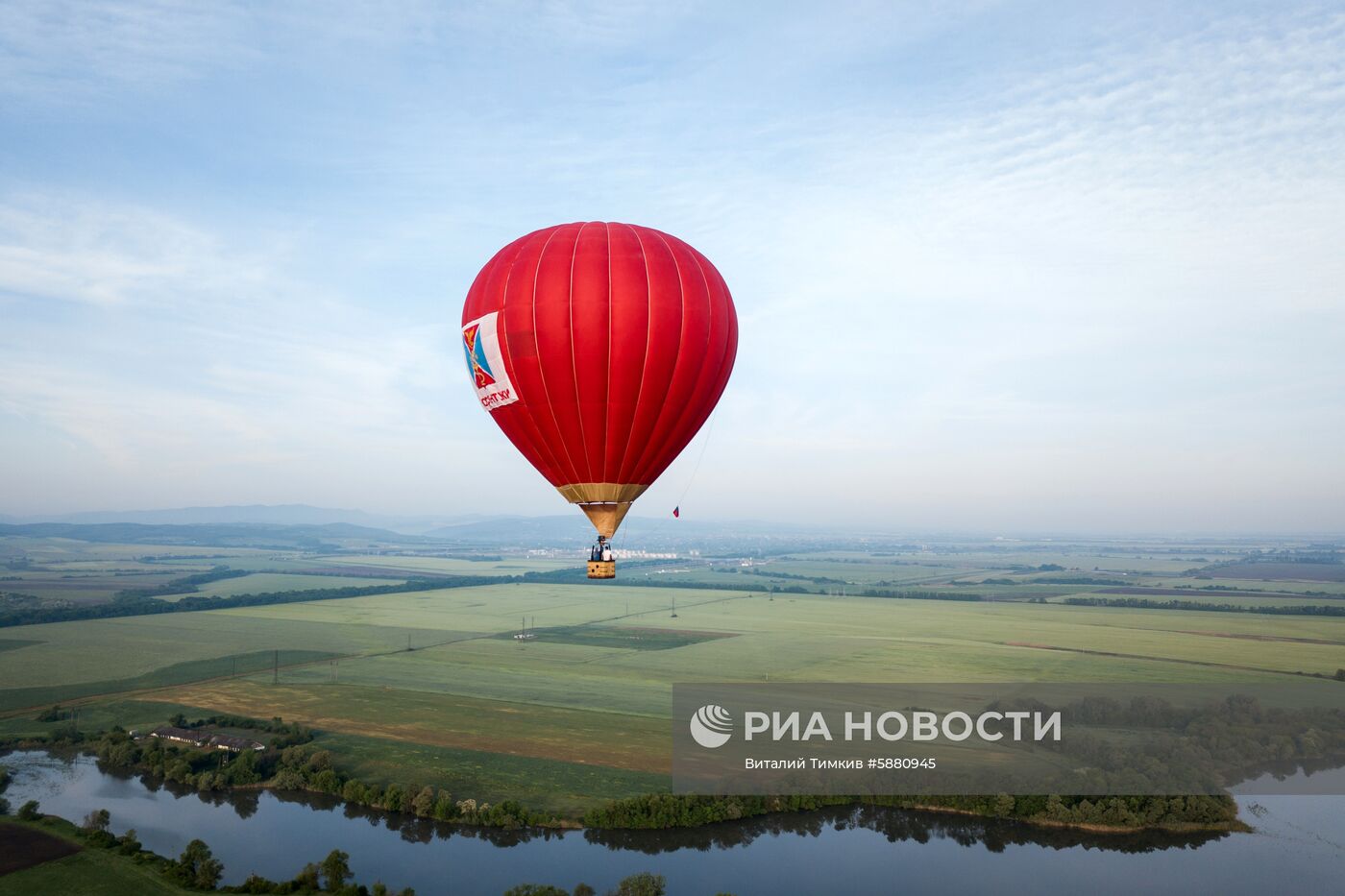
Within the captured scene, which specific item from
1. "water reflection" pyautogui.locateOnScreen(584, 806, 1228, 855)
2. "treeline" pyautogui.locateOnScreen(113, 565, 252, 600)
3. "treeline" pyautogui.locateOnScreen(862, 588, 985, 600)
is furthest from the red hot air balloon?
"treeline" pyautogui.locateOnScreen(113, 565, 252, 600)

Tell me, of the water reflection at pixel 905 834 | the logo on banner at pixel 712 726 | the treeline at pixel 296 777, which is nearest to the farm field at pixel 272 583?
the treeline at pixel 296 777

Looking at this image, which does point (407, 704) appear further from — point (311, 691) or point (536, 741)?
point (536, 741)

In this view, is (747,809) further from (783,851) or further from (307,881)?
(307,881)

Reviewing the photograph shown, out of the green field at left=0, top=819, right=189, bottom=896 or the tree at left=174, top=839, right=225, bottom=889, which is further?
the tree at left=174, top=839, right=225, bottom=889

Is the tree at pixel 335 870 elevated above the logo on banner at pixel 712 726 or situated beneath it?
situated beneath

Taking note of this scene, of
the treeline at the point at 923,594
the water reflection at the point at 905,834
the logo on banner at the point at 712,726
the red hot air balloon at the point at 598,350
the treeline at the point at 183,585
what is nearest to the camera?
the red hot air balloon at the point at 598,350

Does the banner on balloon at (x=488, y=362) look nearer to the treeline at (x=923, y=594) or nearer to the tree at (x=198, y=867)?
the tree at (x=198, y=867)

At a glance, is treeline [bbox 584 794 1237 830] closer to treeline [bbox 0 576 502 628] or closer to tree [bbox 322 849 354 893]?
tree [bbox 322 849 354 893]
